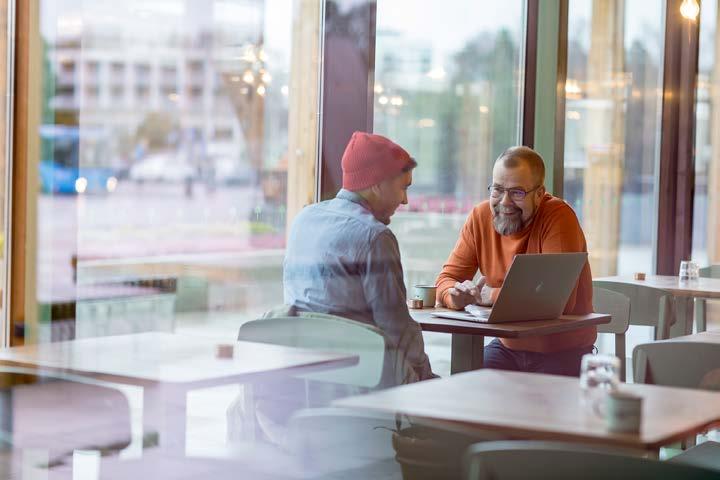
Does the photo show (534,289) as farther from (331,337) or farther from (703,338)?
(331,337)

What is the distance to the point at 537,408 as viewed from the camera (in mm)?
2090

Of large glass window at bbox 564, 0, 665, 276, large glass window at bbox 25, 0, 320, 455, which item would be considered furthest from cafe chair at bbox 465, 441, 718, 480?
large glass window at bbox 564, 0, 665, 276

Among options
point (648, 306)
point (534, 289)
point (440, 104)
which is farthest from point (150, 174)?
point (648, 306)

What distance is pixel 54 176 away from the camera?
3129 millimetres

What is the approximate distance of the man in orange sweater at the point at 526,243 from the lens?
3969mm

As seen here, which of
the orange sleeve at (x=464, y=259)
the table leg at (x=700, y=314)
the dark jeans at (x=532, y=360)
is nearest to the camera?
the dark jeans at (x=532, y=360)

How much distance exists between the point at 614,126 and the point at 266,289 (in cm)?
439

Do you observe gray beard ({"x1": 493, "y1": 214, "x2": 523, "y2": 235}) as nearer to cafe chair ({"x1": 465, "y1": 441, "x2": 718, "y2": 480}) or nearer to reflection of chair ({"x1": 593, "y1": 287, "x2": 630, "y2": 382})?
reflection of chair ({"x1": 593, "y1": 287, "x2": 630, "y2": 382})

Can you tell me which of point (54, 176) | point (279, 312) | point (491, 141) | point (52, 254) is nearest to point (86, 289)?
point (52, 254)

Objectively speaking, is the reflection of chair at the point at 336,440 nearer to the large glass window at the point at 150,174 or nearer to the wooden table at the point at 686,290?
the large glass window at the point at 150,174

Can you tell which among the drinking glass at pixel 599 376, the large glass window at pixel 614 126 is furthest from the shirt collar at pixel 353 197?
the large glass window at pixel 614 126

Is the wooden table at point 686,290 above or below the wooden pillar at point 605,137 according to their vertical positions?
below

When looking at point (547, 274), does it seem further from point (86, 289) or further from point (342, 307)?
point (86, 289)

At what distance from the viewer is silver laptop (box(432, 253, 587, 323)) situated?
3.39 meters
